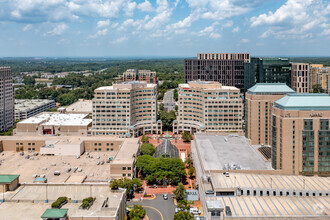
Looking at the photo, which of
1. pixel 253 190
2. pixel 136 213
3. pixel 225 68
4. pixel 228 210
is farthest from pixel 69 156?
pixel 225 68

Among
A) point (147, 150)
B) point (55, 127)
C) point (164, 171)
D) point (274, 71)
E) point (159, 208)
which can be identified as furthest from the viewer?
point (274, 71)

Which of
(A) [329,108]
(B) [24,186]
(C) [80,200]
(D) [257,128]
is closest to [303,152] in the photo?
(A) [329,108]

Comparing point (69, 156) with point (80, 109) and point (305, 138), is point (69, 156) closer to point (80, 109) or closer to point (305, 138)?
point (305, 138)

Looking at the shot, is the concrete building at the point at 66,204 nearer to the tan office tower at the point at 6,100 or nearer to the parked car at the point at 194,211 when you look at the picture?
the parked car at the point at 194,211

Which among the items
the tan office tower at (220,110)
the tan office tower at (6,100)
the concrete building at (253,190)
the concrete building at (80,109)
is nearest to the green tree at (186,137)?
the tan office tower at (220,110)

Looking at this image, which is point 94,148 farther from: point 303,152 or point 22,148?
point 303,152

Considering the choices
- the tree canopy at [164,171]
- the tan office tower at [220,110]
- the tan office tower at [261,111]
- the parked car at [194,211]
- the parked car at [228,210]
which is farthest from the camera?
the tan office tower at [220,110]
